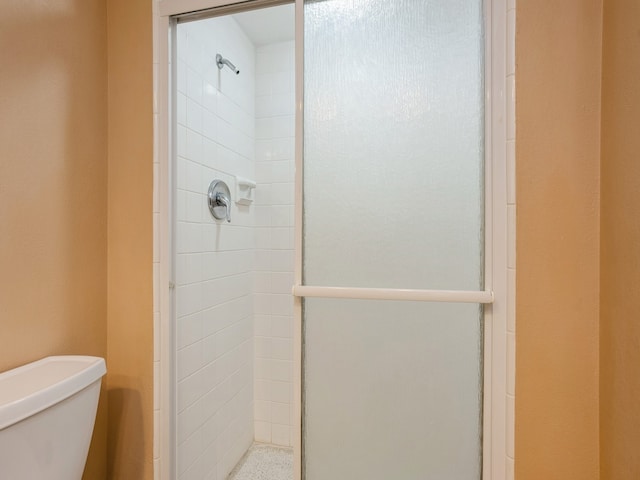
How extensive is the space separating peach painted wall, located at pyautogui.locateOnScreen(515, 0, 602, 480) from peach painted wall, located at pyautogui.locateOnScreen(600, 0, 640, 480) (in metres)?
0.02

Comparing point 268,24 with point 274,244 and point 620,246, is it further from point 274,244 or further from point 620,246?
point 620,246

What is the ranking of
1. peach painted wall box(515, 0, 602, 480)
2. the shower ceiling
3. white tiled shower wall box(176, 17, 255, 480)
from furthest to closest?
1. the shower ceiling
2. white tiled shower wall box(176, 17, 255, 480)
3. peach painted wall box(515, 0, 602, 480)

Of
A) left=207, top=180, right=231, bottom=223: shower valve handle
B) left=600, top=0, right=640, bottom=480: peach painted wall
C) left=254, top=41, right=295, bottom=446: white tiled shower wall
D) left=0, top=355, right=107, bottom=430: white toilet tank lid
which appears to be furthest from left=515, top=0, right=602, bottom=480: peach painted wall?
left=254, top=41, right=295, bottom=446: white tiled shower wall

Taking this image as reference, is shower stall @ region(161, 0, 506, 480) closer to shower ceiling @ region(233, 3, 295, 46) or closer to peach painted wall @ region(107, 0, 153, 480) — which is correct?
peach painted wall @ region(107, 0, 153, 480)

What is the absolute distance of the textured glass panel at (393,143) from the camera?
3.03ft

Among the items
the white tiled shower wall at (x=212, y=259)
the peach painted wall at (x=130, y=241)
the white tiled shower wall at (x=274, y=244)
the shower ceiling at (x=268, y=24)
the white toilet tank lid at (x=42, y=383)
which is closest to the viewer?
the white toilet tank lid at (x=42, y=383)

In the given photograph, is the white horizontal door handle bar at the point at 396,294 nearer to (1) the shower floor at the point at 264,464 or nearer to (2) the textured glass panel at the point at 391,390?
(2) the textured glass panel at the point at 391,390

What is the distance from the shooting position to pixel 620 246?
76 cm

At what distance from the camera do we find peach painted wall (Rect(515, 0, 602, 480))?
84 cm

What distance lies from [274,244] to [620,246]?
161 cm

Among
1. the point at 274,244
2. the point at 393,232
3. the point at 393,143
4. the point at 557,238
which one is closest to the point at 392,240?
the point at 393,232

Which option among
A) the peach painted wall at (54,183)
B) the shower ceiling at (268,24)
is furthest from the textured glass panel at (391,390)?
the shower ceiling at (268,24)

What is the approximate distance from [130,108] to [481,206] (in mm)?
1177

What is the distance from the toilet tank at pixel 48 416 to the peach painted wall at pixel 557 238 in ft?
3.69
